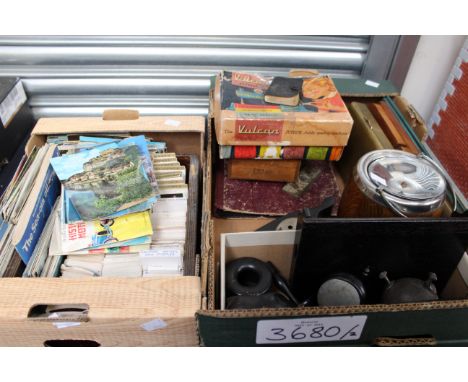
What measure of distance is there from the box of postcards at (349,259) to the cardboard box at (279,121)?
4cm

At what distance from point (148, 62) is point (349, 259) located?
1.02 m

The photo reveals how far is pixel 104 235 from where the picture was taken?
942mm

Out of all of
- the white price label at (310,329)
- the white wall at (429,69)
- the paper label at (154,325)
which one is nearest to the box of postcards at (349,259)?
the white price label at (310,329)

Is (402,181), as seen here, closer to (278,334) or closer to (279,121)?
(279,121)

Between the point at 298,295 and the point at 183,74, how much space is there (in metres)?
0.93

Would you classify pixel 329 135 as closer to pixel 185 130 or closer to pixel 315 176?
pixel 315 176

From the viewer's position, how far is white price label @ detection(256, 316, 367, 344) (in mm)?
658

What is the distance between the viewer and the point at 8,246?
918 mm

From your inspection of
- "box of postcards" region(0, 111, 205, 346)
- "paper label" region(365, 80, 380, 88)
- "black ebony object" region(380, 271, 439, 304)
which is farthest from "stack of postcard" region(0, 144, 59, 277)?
"paper label" region(365, 80, 380, 88)

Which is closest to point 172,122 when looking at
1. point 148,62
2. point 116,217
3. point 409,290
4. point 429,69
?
point 148,62

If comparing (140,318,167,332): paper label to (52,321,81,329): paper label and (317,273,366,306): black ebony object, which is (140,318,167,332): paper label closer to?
(52,321,81,329): paper label

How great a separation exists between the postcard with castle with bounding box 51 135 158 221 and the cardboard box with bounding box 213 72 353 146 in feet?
0.86

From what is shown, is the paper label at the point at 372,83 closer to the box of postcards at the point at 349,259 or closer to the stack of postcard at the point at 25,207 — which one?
the box of postcards at the point at 349,259

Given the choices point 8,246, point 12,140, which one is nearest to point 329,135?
point 8,246
